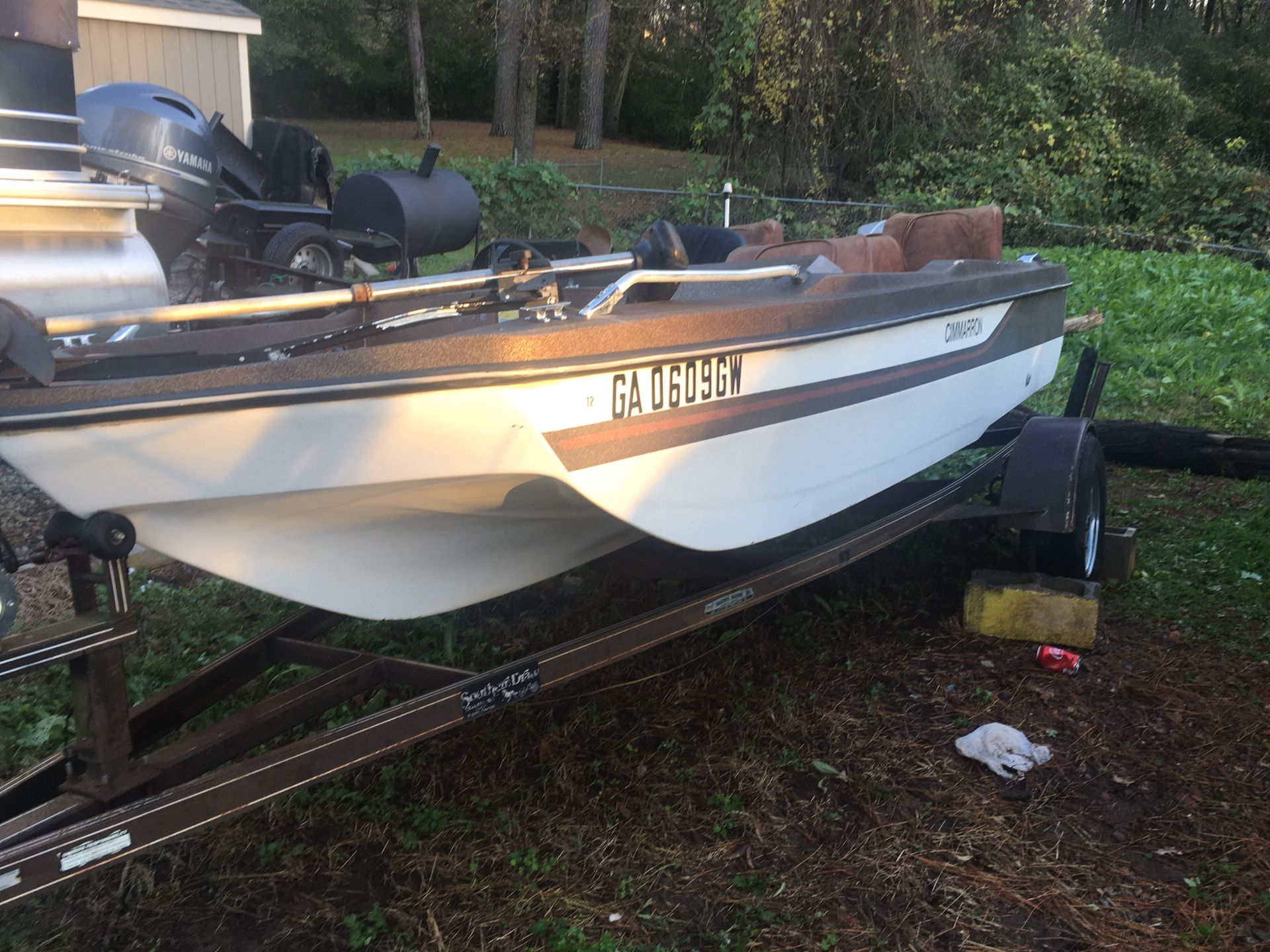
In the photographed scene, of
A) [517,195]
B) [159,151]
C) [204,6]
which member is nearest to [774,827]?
[159,151]

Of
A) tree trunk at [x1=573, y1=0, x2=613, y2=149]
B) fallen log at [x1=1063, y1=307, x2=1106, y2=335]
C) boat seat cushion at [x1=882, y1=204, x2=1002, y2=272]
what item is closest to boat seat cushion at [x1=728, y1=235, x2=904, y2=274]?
boat seat cushion at [x1=882, y1=204, x2=1002, y2=272]

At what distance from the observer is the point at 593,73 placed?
23.8 m

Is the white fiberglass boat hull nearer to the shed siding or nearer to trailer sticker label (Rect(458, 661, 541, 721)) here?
trailer sticker label (Rect(458, 661, 541, 721))

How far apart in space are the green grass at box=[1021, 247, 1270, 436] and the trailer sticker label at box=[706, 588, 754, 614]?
13.6 ft

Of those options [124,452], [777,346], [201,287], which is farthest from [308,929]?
[201,287]

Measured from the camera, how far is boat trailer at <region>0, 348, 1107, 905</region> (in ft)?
6.56

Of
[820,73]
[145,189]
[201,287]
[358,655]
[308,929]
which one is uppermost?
[820,73]

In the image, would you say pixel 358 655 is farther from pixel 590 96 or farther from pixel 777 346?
pixel 590 96

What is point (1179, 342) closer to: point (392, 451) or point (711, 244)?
point (711, 244)

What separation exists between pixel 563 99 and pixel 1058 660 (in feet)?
105

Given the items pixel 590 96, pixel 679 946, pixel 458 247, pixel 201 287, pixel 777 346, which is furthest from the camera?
pixel 590 96

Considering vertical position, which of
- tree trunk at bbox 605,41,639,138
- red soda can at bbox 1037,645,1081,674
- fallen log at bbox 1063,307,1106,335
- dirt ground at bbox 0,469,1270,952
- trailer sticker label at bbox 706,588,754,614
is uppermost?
tree trunk at bbox 605,41,639,138

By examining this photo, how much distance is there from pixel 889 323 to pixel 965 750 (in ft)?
4.37

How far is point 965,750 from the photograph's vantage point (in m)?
3.21
